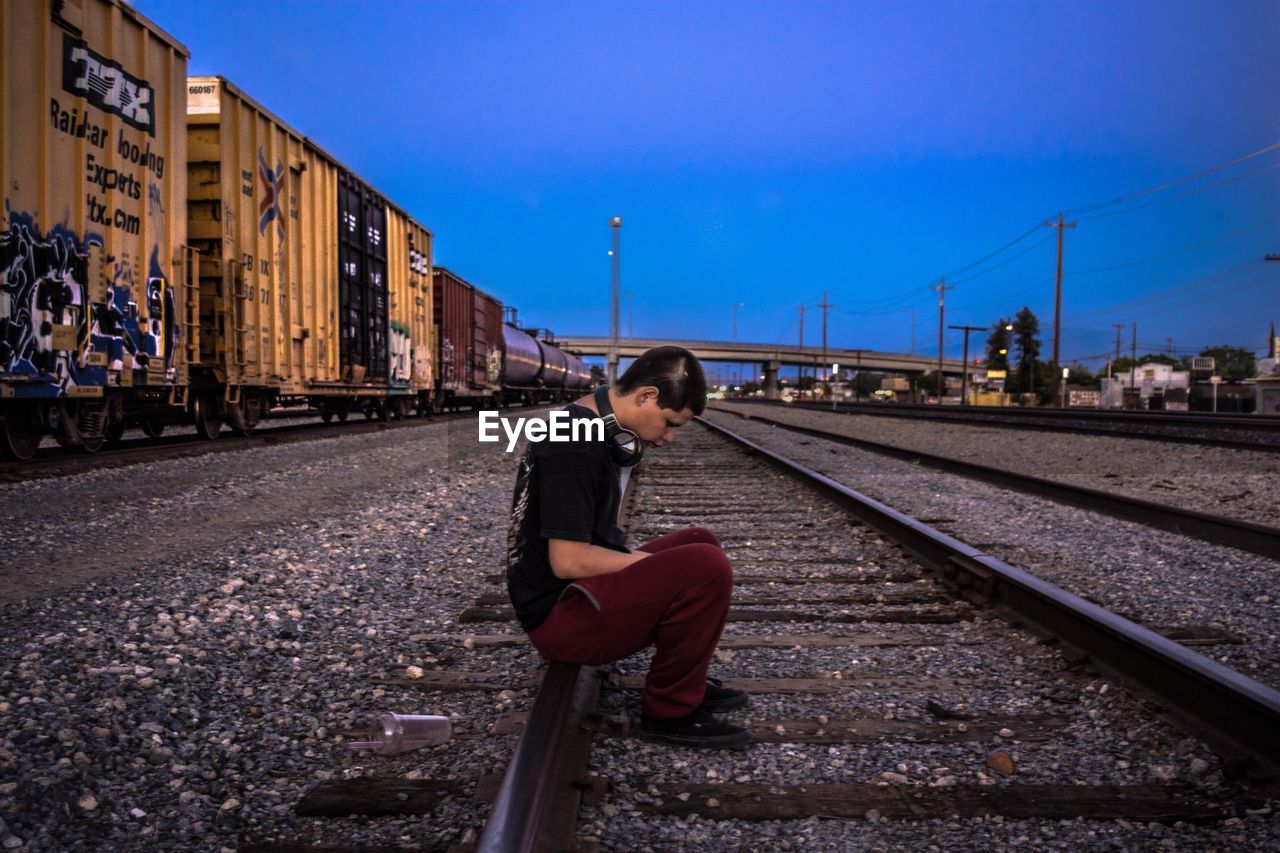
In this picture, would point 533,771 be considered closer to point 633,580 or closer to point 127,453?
point 633,580

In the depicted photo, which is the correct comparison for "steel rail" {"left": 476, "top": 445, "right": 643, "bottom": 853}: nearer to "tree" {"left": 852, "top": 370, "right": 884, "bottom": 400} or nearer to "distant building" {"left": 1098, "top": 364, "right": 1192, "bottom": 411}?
"distant building" {"left": 1098, "top": 364, "right": 1192, "bottom": 411}

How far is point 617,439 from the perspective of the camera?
2.49 m

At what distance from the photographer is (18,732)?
2.49m

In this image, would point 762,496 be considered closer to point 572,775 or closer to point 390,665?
point 390,665

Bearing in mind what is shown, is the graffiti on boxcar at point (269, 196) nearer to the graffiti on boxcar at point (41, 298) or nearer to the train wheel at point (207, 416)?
the train wheel at point (207, 416)

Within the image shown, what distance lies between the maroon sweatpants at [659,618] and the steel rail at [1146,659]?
4.95ft

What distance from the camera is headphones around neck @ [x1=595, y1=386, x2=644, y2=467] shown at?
2479 millimetres

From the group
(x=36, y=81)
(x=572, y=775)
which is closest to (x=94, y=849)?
(x=572, y=775)

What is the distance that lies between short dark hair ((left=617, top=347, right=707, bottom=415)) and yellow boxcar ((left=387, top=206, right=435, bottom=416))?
1653cm

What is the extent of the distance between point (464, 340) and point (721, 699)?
23.4 m

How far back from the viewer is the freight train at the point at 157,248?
297 inches

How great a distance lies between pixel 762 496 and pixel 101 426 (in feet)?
24.6

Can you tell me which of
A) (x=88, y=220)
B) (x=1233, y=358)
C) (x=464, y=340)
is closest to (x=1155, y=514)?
(x=88, y=220)

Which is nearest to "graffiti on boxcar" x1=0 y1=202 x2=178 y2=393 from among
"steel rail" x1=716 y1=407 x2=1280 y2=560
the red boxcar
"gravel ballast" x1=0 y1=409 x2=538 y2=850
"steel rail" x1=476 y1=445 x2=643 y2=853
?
"gravel ballast" x1=0 y1=409 x2=538 y2=850
